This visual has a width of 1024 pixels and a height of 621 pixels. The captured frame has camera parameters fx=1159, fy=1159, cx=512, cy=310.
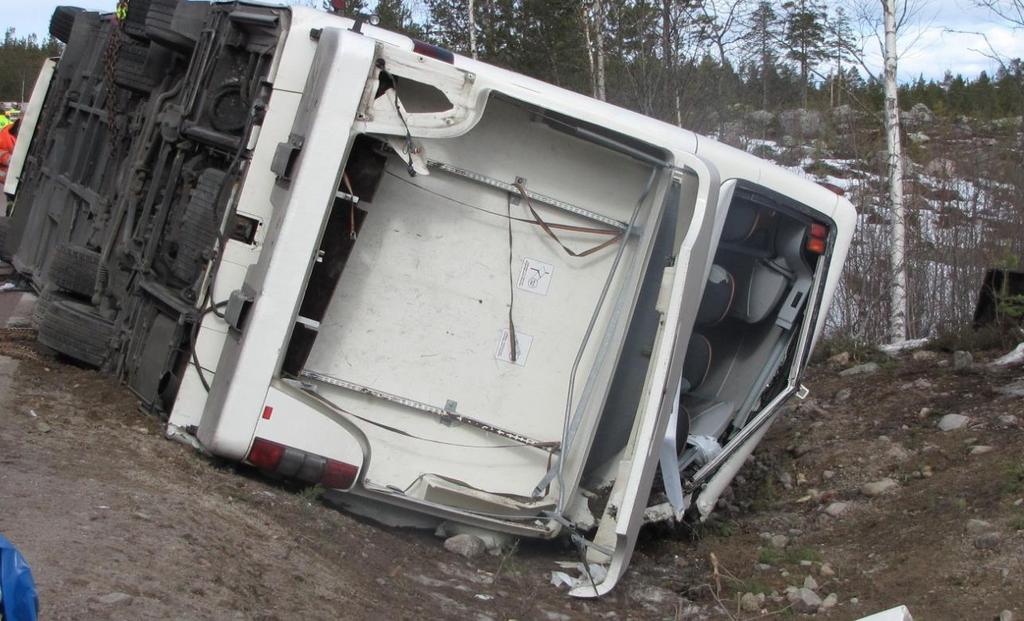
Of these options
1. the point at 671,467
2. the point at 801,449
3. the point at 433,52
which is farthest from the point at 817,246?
the point at 433,52

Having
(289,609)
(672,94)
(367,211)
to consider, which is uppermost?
(672,94)

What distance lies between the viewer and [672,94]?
14812 millimetres

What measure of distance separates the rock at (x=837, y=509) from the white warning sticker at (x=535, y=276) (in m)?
2.04

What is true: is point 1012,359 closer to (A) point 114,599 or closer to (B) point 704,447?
(B) point 704,447

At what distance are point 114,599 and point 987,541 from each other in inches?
141

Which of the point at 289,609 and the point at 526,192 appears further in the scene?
the point at 526,192

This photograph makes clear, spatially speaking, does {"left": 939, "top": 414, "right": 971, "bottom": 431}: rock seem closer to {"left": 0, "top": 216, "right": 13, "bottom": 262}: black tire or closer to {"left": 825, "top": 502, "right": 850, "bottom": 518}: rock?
{"left": 825, "top": 502, "right": 850, "bottom": 518}: rock

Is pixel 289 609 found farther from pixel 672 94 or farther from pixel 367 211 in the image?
pixel 672 94

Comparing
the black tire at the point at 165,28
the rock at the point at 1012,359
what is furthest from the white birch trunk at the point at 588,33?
the black tire at the point at 165,28

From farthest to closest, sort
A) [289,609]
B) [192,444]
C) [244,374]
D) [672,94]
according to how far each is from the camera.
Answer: [672,94], [192,444], [244,374], [289,609]

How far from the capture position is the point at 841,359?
9109 mm

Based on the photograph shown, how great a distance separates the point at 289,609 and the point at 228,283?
1745 millimetres

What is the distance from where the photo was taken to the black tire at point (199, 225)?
5.09 metres

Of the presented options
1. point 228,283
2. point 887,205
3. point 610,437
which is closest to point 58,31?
point 228,283
